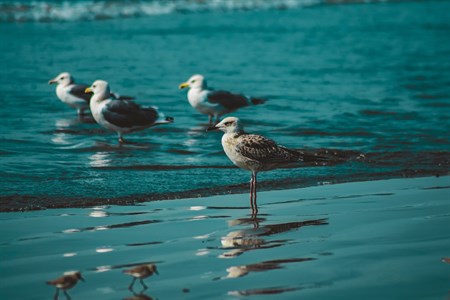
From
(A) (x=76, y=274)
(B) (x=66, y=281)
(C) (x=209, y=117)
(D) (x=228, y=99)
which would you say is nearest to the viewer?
(B) (x=66, y=281)

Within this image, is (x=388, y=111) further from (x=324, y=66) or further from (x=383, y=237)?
(x=383, y=237)

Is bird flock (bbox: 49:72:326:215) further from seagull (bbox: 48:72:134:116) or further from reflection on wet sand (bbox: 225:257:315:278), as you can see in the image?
reflection on wet sand (bbox: 225:257:315:278)

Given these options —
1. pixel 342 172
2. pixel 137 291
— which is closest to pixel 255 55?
pixel 342 172

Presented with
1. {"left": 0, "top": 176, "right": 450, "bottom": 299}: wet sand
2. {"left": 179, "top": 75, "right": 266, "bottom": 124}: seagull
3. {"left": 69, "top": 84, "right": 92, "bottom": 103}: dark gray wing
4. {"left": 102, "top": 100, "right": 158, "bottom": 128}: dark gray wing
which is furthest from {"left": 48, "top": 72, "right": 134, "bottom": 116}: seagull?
{"left": 0, "top": 176, "right": 450, "bottom": 299}: wet sand

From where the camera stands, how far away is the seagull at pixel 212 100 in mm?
14016

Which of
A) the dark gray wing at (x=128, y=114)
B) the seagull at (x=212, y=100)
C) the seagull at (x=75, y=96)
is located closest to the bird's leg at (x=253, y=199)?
the dark gray wing at (x=128, y=114)

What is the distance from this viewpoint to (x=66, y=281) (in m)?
5.33

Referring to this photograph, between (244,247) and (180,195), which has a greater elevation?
(180,195)

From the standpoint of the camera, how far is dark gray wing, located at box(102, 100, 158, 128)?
12.2m

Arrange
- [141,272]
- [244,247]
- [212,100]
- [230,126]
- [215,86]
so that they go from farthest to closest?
[215,86]
[212,100]
[230,126]
[244,247]
[141,272]

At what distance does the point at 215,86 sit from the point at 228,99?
347 cm

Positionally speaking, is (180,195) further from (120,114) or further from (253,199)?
(120,114)

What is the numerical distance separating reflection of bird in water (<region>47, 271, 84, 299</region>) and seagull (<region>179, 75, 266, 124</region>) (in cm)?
869

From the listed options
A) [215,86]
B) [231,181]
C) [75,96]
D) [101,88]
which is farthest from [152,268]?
[215,86]
